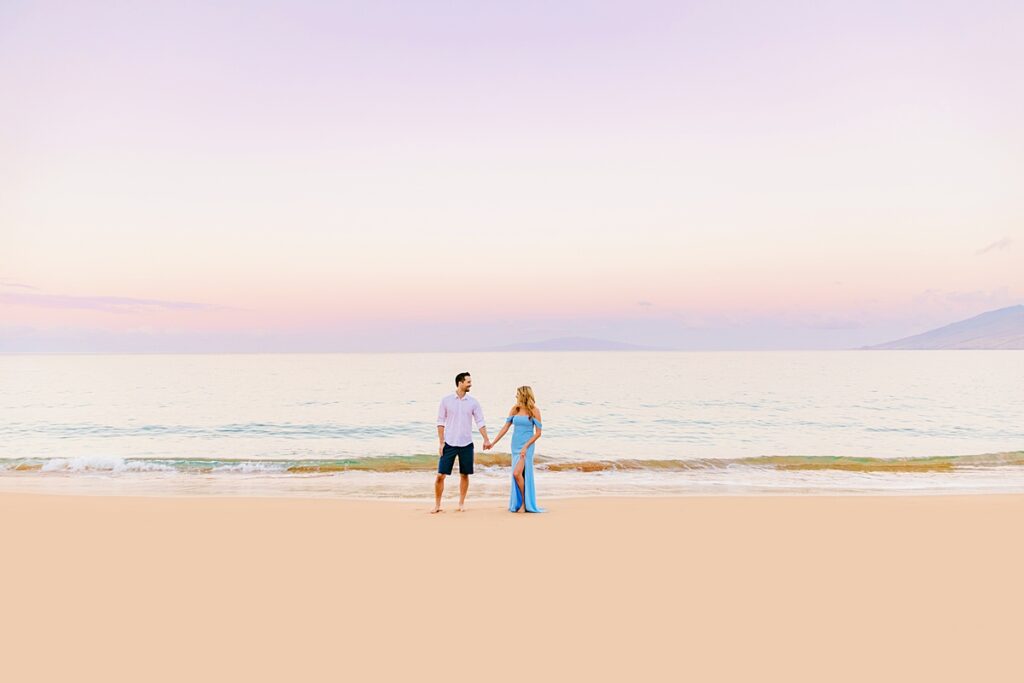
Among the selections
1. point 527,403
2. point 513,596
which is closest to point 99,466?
point 527,403

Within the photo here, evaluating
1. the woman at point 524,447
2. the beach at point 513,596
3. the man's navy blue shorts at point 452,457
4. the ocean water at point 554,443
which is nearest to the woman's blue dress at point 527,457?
the woman at point 524,447

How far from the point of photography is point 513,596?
20.7 feet

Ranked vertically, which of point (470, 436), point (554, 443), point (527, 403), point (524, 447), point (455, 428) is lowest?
point (554, 443)

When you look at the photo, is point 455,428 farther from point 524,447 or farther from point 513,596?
point 513,596

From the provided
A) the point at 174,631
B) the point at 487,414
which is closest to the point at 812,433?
the point at 487,414

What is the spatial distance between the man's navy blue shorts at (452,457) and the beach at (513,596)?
0.81 metres

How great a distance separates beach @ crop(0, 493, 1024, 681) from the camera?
15.9ft

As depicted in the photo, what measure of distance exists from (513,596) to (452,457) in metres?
4.62

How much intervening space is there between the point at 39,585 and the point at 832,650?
7.55 metres

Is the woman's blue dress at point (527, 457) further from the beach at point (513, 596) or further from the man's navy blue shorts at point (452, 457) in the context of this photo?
the man's navy blue shorts at point (452, 457)

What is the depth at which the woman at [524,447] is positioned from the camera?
35.4 ft

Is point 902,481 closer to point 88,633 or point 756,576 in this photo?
point 756,576

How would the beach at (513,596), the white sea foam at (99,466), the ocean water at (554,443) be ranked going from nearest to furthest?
the beach at (513,596) → the ocean water at (554,443) → the white sea foam at (99,466)

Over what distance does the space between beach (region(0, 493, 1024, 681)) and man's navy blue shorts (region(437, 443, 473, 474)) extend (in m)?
0.81
